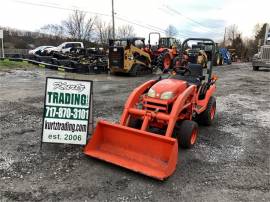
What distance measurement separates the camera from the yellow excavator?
17.2m

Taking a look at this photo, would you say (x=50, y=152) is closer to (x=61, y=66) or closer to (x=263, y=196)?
(x=263, y=196)

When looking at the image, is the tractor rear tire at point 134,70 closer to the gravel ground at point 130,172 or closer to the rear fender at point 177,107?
the gravel ground at point 130,172

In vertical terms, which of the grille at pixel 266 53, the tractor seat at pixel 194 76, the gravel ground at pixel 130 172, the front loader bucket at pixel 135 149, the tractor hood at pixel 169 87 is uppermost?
the grille at pixel 266 53

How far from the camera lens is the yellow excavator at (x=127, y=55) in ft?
56.4

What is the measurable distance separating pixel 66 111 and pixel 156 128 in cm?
173

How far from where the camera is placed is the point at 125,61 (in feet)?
57.1

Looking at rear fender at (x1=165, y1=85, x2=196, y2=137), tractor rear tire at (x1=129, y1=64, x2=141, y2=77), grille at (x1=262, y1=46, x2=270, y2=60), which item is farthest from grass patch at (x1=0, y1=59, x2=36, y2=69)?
rear fender at (x1=165, y1=85, x2=196, y2=137)

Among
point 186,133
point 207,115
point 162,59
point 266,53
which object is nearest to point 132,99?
point 186,133

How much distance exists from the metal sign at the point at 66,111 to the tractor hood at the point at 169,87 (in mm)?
1180

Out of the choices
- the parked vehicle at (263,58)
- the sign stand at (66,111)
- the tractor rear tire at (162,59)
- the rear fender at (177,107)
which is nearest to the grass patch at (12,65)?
the tractor rear tire at (162,59)

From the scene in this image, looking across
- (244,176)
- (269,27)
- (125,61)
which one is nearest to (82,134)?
(244,176)

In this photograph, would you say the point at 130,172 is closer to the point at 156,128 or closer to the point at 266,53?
the point at 156,128

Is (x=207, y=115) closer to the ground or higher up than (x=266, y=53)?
closer to the ground

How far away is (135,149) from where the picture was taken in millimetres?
5078
